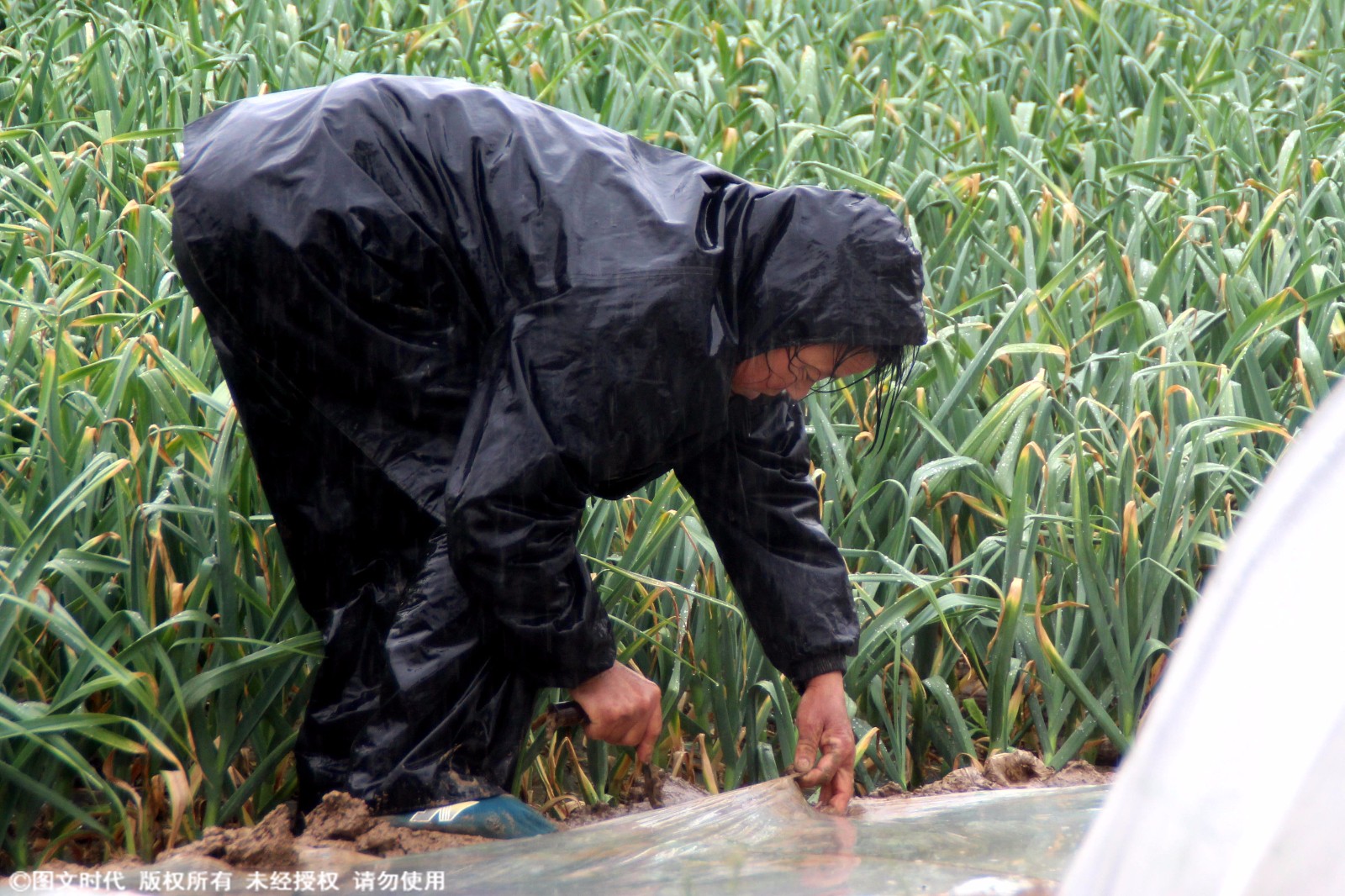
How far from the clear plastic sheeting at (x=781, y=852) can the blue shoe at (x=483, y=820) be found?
1.9 inches

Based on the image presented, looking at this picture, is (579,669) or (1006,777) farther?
(1006,777)

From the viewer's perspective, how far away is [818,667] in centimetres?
185

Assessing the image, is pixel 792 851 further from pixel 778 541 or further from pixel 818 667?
pixel 778 541

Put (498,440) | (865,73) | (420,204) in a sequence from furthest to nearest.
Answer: (865,73)
(420,204)
(498,440)

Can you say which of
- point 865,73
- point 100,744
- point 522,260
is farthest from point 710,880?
point 865,73

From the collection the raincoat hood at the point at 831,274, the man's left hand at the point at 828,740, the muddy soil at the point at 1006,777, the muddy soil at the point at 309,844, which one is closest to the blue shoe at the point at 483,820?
the muddy soil at the point at 309,844

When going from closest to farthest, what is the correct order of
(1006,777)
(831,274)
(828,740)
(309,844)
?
→ (831,274) < (309,844) < (828,740) < (1006,777)

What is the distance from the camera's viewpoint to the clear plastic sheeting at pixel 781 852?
1.55m

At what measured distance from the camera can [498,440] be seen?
153 centimetres

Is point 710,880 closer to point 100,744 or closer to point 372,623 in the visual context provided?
point 372,623

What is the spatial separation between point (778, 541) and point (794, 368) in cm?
A: 35

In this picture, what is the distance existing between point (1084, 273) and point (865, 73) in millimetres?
1272

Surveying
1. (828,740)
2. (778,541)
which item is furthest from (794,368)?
(828,740)

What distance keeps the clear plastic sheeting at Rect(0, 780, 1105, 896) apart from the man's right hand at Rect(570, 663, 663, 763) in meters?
0.12
